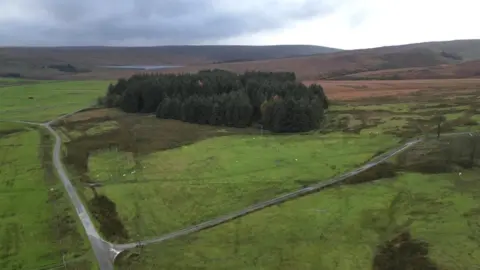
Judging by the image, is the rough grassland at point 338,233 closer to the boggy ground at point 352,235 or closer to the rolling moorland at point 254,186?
the boggy ground at point 352,235

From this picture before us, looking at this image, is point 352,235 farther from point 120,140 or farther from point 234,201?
point 120,140

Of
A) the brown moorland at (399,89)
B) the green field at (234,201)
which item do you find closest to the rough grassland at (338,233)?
the green field at (234,201)

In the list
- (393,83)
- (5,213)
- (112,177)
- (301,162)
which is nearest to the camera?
(5,213)

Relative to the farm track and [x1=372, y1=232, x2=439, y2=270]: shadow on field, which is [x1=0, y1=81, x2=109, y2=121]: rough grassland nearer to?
the farm track

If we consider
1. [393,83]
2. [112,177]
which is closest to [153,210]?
[112,177]

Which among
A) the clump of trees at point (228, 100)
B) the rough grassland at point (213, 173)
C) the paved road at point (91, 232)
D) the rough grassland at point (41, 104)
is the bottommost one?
the paved road at point (91, 232)

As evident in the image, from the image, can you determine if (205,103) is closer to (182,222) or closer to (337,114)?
(337,114)

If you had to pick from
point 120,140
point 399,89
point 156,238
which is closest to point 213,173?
point 156,238
